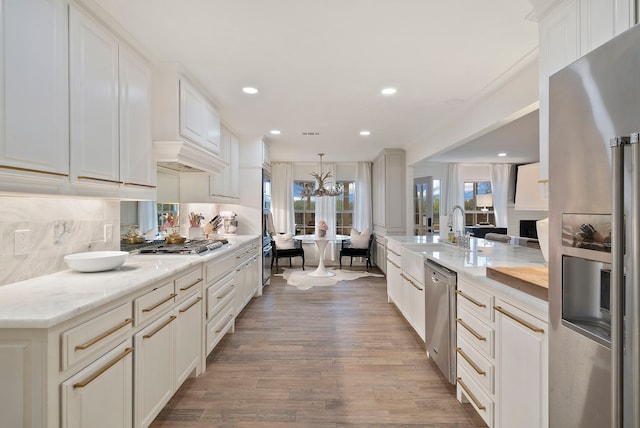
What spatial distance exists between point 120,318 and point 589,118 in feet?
6.65

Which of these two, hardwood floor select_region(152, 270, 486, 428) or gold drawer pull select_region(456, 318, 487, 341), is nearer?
gold drawer pull select_region(456, 318, 487, 341)

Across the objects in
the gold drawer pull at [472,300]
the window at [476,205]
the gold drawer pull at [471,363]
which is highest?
the window at [476,205]

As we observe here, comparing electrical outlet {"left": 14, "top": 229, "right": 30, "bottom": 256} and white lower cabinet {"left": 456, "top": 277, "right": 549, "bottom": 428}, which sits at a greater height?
electrical outlet {"left": 14, "top": 229, "right": 30, "bottom": 256}

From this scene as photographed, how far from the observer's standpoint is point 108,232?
2271mm

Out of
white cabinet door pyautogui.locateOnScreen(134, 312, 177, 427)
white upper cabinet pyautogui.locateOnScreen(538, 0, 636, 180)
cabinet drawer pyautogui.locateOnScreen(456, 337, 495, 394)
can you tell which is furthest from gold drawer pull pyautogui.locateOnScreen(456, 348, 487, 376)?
white cabinet door pyautogui.locateOnScreen(134, 312, 177, 427)

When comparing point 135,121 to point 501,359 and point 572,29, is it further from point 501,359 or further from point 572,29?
point 501,359

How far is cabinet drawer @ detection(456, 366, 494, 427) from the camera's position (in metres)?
1.77

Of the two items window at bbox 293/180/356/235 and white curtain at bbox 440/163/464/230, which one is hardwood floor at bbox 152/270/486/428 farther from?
white curtain at bbox 440/163/464/230

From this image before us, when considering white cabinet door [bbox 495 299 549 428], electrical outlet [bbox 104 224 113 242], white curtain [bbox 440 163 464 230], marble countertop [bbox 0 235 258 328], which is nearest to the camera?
marble countertop [bbox 0 235 258 328]

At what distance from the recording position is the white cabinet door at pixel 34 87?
1.25m

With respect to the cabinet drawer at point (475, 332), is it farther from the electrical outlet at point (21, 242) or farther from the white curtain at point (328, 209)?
the white curtain at point (328, 209)

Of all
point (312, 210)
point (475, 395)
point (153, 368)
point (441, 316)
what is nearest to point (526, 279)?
point (475, 395)

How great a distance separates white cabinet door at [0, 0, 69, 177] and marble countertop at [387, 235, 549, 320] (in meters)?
2.31

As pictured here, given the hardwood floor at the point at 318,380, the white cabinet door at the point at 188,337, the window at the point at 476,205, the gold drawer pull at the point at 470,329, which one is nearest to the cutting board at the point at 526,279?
the gold drawer pull at the point at 470,329
